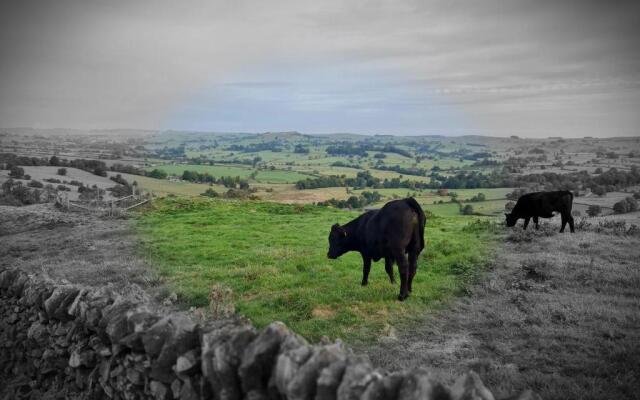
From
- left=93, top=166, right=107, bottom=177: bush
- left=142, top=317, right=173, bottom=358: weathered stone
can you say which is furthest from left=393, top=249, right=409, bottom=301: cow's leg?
left=93, top=166, right=107, bottom=177: bush

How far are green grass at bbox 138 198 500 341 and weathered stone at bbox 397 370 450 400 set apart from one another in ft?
16.1

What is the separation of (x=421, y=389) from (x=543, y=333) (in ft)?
18.7

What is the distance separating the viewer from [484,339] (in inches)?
324

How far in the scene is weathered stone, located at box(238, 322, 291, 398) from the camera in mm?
4402

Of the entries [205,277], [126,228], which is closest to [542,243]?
[205,277]

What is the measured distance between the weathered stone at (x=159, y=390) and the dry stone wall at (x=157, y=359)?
12 millimetres

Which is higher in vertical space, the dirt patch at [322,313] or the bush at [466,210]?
the dirt patch at [322,313]

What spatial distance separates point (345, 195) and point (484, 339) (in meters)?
52.5

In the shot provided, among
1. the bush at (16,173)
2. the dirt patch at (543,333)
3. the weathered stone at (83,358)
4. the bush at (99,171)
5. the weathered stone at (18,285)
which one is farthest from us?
the bush at (99,171)

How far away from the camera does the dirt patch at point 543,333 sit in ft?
20.8

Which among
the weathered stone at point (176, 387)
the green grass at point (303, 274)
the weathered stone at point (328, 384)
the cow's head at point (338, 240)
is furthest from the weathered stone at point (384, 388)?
the cow's head at point (338, 240)

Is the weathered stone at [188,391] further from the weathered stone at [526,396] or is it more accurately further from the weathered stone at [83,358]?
the weathered stone at [526,396]

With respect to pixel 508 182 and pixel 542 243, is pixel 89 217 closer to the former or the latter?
pixel 542 243

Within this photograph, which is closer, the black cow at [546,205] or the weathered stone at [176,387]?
the weathered stone at [176,387]
